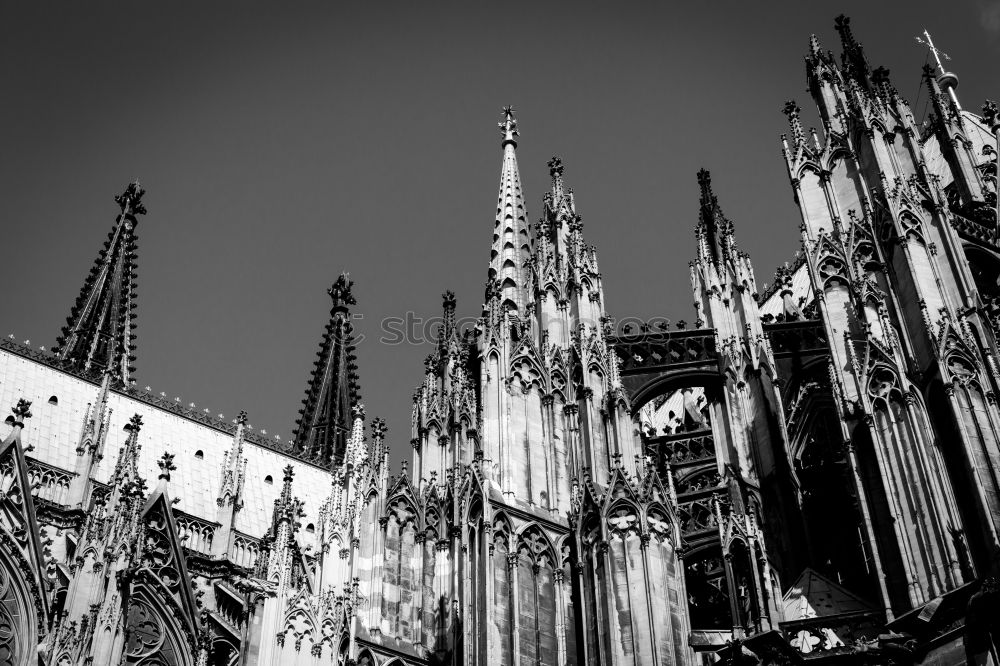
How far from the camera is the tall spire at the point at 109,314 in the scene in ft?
181

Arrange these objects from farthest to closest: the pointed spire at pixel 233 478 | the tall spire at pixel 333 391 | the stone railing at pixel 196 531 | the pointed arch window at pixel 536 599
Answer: the tall spire at pixel 333 391
the pointed spire at pixel 233 478
the stone railing at pixel 196 531
the pointed arch window at pixel 536 599

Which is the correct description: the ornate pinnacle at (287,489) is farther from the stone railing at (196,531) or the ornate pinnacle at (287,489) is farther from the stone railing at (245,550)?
the stone railing at (196,531)

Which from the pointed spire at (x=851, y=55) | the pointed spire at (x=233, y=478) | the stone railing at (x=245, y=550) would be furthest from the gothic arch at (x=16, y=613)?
the pointed spire at (x=851, y=55)

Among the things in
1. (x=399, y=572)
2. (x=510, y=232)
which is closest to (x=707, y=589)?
(x=399, y=572)

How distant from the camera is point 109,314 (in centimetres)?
5872

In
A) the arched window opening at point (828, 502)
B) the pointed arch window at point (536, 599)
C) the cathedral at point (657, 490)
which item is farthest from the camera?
the arched window opening at point (828, 502)

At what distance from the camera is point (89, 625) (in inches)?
1014

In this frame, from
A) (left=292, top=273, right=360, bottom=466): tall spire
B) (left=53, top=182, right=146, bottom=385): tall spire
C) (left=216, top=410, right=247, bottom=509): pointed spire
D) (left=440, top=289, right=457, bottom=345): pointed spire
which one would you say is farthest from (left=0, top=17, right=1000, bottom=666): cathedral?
(left=292, top=273, right=360, bottom=466): tall spire

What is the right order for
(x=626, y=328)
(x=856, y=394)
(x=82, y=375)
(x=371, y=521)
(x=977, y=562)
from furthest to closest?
(x=82, y=375)
(x=626, y=328)
(x=371, y=521)
(x=856, y=394)
(x=977, y=562)

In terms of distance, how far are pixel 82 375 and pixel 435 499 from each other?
26.9m

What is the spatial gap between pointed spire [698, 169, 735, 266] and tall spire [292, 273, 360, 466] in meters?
27.0

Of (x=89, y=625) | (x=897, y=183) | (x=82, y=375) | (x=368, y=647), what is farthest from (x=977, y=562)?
(x=82, y=375)

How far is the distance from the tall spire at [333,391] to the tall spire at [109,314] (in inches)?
353

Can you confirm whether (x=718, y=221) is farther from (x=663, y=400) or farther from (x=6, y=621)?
(x=6, y=621)
